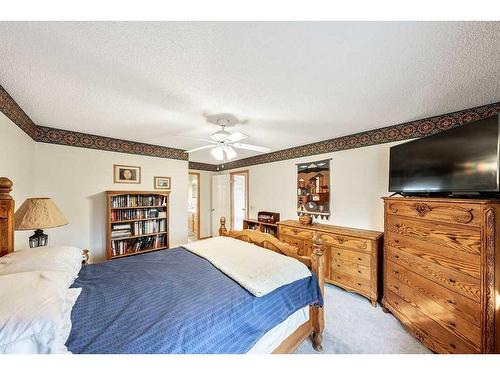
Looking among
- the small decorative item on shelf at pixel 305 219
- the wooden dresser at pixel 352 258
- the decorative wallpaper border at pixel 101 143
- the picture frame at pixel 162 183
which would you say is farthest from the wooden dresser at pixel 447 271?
the decorative wallpaper border at pixel 101 143

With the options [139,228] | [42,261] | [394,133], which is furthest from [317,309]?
[139,228]

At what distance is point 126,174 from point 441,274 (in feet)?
14.1

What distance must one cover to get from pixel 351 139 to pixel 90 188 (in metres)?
4.24

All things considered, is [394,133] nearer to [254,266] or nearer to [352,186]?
[352,186]

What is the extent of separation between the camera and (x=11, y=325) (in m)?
0.72

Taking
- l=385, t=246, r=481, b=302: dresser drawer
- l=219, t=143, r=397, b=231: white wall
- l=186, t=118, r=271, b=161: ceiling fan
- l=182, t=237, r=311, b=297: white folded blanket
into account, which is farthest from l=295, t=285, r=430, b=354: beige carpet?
l=186, t=118, r=271, b=161: ceiling fan

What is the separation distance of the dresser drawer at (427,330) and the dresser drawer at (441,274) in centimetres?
35

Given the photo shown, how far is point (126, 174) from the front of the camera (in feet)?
10.9

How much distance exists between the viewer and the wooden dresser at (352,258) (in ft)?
7.83

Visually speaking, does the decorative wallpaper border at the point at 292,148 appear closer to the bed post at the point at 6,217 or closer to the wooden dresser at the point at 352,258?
the bed post at the point at 6,217

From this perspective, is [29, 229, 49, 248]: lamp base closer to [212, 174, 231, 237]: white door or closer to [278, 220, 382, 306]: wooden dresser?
[278, 220, 382, 306]: wooden dresser

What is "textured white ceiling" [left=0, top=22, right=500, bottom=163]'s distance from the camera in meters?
1.00

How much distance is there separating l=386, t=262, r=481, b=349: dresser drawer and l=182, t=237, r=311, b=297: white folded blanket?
109 cm
